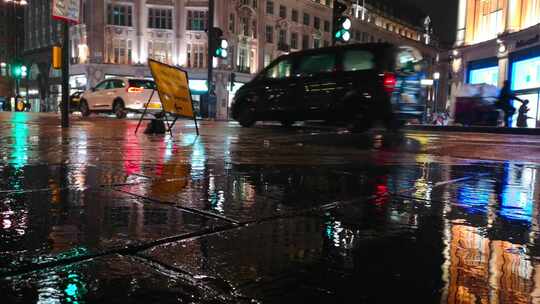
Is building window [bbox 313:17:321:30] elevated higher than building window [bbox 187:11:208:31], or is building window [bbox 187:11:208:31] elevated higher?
building window [bbox 313:17:321:30]

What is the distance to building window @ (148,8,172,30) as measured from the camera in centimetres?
5278

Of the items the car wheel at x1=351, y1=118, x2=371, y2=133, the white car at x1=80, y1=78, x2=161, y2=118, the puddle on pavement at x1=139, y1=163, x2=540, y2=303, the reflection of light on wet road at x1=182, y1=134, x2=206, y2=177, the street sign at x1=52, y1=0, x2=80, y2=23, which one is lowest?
the reflection of light on wet road at x1=182, y1=134, x2=206, y2=177

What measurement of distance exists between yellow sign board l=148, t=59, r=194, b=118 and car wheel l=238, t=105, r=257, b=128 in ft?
11.8

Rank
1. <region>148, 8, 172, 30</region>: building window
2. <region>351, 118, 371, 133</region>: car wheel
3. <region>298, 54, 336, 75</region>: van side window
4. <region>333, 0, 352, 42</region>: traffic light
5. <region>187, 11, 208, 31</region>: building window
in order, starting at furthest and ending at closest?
<region>187, 11, 208, 31</region>: building window < <region>148, 8, 172, 30</region>: building window < <region>333, 0, 352, 42</region>: traffic light < <region>298, 54, 336, 75</region>: van side window < <region>351, 118, 371, 133</region>: car wheel

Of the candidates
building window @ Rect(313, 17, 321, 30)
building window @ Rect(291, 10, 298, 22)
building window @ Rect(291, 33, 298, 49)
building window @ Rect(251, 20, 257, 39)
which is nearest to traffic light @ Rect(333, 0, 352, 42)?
building window @ Rect(251, 20, 257, 39)

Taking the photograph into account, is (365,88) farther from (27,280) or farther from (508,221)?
(27,280)

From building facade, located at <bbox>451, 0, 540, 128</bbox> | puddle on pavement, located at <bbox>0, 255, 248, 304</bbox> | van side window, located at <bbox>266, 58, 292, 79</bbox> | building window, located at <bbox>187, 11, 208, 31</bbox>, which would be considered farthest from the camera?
building window, located at <bbox>187, 11, 208, 31</bbox>

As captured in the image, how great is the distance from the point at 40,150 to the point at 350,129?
6.77 m

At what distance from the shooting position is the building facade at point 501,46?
2950 centimetres

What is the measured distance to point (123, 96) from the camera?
21062mm

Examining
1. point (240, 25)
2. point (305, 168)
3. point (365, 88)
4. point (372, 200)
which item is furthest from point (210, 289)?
point (240, 25)

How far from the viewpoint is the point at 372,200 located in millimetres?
3117

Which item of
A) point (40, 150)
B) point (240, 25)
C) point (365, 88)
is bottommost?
point (40, 150)

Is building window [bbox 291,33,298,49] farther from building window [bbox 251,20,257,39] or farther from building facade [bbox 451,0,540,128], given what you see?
building facade [bbox 451,0,540,128]
